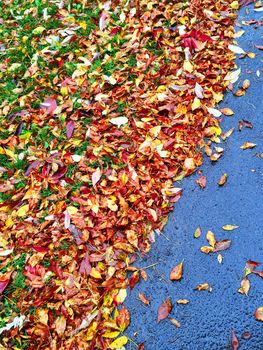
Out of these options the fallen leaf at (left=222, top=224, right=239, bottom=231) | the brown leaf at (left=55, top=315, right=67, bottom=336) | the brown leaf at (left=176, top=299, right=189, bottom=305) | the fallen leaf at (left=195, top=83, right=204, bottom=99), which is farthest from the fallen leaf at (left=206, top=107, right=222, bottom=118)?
the brown leaf at (left=55, top=315, right=67, bottom=336)

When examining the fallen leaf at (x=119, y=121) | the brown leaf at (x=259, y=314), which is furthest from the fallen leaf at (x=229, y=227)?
the fallen leaf at (x=119, y=121)

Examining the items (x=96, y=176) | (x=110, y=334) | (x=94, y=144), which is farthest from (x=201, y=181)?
(x=110, y=334)

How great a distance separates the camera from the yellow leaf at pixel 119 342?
7.51ft

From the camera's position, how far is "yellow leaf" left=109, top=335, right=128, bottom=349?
2289 mm

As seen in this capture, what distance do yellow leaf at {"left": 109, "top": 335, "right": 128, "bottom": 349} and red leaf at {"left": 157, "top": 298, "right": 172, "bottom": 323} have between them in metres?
0.23

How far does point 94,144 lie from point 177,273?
3.95 feet

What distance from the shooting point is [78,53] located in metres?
3.88

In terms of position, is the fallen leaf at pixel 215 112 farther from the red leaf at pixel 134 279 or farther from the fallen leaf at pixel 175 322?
the fallen leaf at pixel 175 322

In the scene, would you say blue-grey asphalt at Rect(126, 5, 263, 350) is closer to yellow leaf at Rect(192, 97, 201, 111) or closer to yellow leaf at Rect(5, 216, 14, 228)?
yellow leaf at Rect(192, 97, 201, 111)

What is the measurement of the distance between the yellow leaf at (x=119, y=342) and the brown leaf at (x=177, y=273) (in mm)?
462

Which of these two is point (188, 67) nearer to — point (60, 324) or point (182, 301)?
point (182, 301)

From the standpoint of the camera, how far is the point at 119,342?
90.7 inches

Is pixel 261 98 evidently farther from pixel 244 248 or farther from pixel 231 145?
pixel 244 248

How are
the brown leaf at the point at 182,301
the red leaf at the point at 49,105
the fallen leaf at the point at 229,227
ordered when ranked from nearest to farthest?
1. the brown leaf at the point at 182,301
2. the fallen leaf at the point at 229,227
3. the red leaf at the point at 49,105
